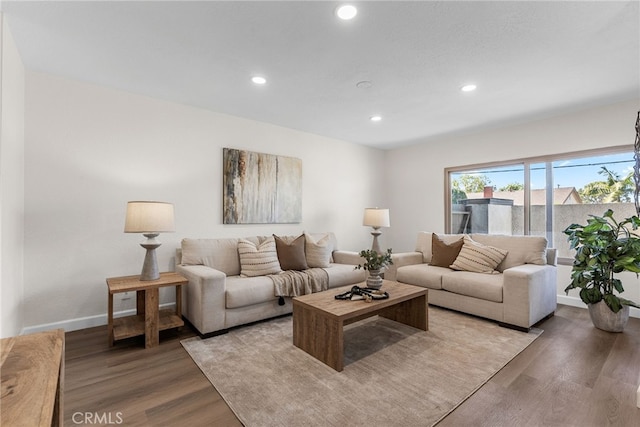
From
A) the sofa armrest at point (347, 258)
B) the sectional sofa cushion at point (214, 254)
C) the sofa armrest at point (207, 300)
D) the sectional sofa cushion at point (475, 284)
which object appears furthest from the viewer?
the sofa armrest at point (347, 258)

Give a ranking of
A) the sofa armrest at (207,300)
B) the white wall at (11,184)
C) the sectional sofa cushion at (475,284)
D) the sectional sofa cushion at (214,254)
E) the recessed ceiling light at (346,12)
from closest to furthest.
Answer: the recessed ceiling light at (346,12)
the white wall at (11,184)
the sofa armrest at (207,300)
the sectional sofa cushion at (475,284)
the sectional sofa cushion at (214,254)

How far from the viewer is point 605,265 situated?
2.84 metres

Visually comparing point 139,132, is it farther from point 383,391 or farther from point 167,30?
point 383,391

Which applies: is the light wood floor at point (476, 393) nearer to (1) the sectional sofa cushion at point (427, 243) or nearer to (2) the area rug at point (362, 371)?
(2) the area rug at point (362, 371)

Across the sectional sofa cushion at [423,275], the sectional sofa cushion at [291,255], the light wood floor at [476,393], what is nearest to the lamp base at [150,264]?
the light wood floor at [476,393]

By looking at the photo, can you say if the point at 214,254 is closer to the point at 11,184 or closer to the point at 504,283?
the point at 11,184

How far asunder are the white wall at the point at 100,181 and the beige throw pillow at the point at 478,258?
2.76 meters

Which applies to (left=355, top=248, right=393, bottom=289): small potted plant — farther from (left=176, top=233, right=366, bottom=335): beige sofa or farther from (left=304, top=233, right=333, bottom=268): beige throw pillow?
(left=304, top=233, right=333, bottom=268): beige throw pillow

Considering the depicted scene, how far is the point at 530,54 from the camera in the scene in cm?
232

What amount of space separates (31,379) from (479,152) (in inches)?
201

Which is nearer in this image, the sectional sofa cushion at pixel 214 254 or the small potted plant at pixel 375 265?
the small potted plant at pixel 375 265

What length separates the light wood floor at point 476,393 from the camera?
63.5 inches

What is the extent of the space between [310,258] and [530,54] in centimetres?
295

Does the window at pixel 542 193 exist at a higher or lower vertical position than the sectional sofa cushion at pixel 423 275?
higher
